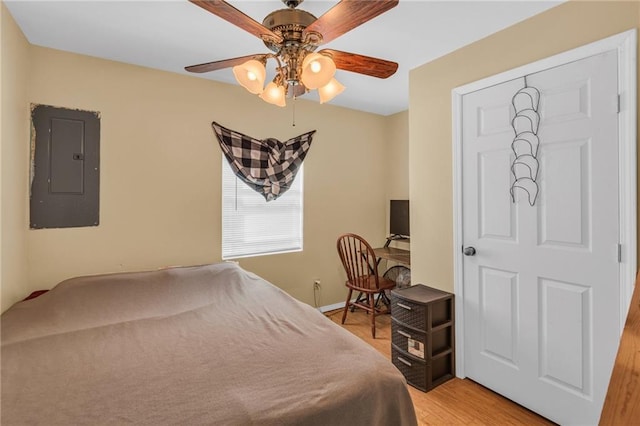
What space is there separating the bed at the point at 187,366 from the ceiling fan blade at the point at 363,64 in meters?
1.35

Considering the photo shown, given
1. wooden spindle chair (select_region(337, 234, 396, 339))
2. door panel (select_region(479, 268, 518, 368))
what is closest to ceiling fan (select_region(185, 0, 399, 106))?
door panel (select_region(479, 268, 518, 368))

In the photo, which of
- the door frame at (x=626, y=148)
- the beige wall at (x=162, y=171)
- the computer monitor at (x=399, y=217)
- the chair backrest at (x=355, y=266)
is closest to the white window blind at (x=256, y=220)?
the beige wall at (x=162, y=171)

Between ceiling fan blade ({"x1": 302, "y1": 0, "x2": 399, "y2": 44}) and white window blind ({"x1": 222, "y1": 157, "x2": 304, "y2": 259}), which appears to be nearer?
ceiling fan blade ({"x1": 302, "y1": 0, "x2": 399, "y2": 44})

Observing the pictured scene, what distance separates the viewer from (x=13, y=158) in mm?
1870

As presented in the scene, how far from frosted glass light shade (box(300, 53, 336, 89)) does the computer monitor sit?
247 centimetres

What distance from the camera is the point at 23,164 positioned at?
2049 mm

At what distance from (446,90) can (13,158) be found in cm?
292

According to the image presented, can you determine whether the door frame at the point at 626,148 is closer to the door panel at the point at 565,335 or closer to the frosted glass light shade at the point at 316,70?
the door panel at the point at 565,335

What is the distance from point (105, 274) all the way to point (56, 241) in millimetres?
407

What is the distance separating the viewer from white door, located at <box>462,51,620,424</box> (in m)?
1.62

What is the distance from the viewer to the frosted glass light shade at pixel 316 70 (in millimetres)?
1312

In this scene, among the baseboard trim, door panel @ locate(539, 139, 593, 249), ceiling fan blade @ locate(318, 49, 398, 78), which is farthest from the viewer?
the baseboard trim

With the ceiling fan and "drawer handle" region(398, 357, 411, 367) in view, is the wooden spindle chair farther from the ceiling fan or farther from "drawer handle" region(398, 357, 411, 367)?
the ceiling fan

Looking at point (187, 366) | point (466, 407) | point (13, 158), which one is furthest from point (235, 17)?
point (466, 407)
